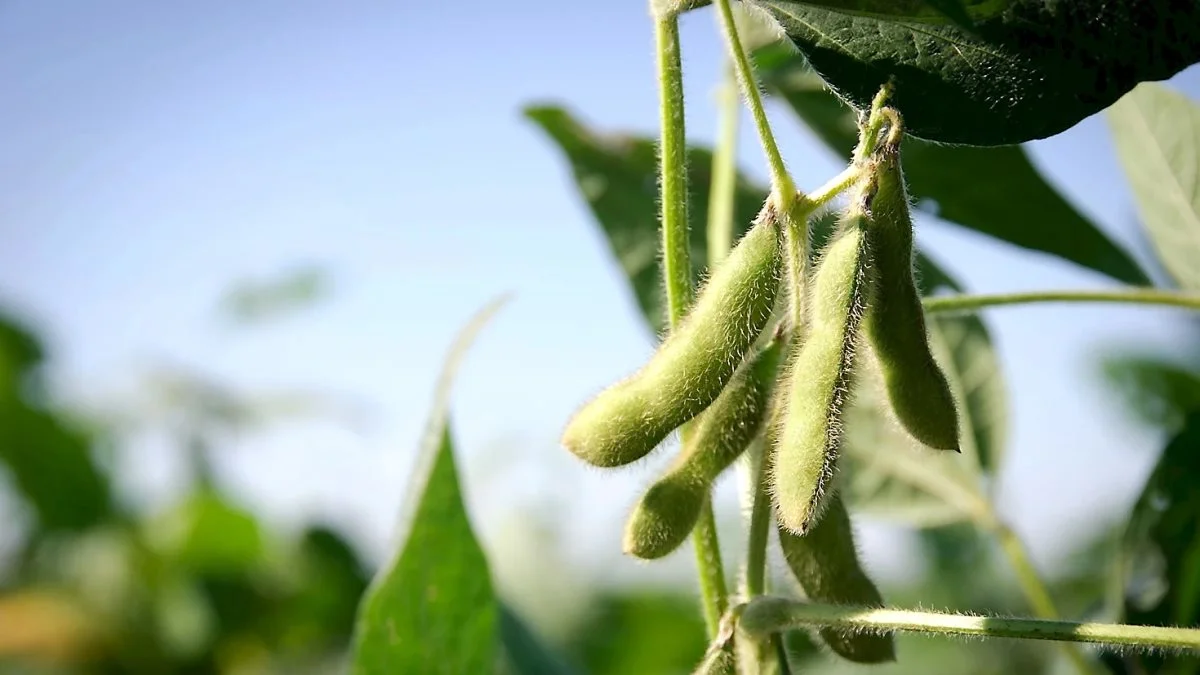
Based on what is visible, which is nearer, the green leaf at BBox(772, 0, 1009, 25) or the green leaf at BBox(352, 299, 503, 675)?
the green leaf at BBox(772, 0, 1009, 25)

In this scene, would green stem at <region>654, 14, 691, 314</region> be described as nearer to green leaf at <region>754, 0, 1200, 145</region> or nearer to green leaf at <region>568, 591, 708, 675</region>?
green leaf at <region>754, 0, 1200, 145</region>

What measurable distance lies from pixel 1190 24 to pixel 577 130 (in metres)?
1.40

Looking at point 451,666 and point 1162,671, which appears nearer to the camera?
point 451,666

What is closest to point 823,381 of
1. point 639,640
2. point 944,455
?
point 944,455

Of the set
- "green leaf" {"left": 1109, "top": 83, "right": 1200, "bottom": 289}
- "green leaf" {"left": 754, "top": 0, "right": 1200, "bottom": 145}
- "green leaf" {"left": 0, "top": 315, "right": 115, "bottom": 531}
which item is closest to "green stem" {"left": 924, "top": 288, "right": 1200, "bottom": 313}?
"green leaf" {"left": 1109, "top": 83, "right": 1200, "bottom": 289}

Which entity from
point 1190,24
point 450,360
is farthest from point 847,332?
point 450,360

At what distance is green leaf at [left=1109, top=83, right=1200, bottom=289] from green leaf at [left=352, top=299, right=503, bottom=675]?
3.77 ft

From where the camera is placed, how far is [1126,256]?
6.14ft

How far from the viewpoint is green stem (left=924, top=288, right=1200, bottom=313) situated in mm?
1462

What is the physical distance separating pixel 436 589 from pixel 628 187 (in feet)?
3.42

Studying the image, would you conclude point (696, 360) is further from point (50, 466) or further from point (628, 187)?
point (50, 466)

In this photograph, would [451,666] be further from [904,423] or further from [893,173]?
[893,173]

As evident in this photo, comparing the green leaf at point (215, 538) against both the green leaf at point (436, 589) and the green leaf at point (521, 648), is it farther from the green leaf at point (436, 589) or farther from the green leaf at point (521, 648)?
the green leaf at point (436, 589)

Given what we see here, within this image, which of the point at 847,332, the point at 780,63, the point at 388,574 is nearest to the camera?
the point at 847,332
